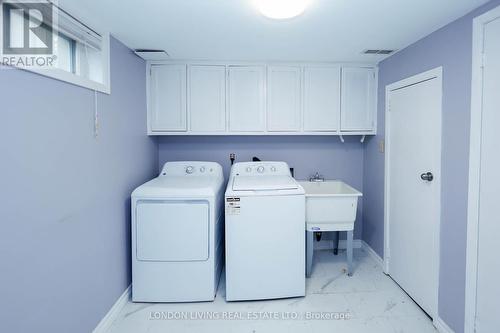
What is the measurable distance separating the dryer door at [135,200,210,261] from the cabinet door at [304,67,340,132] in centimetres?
153

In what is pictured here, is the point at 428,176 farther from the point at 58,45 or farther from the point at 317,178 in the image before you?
the point at 58,45

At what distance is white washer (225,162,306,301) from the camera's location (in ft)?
7.18

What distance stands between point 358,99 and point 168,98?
81.9 inches

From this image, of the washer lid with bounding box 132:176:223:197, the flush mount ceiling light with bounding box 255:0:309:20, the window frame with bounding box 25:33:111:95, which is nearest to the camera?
the window frame with bounding box 25:33:111:95

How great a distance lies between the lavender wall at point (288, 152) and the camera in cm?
315

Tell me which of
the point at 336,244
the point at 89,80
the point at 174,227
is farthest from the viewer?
the point at 336,244

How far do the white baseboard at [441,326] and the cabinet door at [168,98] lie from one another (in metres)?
2.76

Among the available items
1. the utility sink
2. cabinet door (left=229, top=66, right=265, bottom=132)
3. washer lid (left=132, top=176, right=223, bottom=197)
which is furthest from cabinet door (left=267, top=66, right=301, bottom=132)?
washer lid (left=132, top=176, right=223, bottom=197)

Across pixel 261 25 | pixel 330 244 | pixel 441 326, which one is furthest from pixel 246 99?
pixel 441 326

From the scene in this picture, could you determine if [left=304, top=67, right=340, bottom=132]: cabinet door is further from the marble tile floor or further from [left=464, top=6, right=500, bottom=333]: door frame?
the marble tile floor

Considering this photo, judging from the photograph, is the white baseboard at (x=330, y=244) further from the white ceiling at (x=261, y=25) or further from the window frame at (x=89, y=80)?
the window frame at (x=89, y=80)

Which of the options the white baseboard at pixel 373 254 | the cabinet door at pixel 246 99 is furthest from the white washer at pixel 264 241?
the white baseboard at pixel 373 254

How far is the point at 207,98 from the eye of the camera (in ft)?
9.28

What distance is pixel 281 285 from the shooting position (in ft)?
7.44
